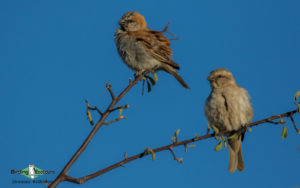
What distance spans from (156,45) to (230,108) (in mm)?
2315

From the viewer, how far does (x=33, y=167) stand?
3020 mm

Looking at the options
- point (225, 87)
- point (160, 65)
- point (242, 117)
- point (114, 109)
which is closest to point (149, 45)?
point (160, 65)

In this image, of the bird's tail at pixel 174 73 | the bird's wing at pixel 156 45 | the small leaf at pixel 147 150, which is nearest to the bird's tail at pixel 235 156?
the bird's tail at pixel 174 73

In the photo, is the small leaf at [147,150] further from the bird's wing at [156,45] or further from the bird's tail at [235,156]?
the bird's wing at [156,45]

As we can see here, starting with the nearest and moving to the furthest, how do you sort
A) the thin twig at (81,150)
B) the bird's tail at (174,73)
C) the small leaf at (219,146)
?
the thin twig at (81,150)
the small leaf at (219,146)
the bird's tail at (174,73)

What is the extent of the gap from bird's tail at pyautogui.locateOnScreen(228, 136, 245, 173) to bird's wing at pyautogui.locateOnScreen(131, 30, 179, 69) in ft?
5.65

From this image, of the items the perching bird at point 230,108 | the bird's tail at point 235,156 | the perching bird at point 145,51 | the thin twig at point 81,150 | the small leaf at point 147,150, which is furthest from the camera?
the perching bird at point 145,51

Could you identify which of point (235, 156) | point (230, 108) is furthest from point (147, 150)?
point (235, 156)

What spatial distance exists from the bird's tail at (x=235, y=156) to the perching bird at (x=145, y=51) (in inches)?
58.5

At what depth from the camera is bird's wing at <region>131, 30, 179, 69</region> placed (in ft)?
23.1

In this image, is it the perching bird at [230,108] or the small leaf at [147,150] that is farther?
the perching bird at [230,108]

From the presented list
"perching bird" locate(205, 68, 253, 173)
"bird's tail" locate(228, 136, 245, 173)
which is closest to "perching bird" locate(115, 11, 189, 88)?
"perching bird" locate(205, 68, 253, 173)

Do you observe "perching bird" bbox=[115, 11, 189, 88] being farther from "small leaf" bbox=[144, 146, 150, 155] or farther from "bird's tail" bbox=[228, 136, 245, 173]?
"small leaf" bbox=[144, 146, 150, 155]

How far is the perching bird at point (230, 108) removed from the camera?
540 cm
